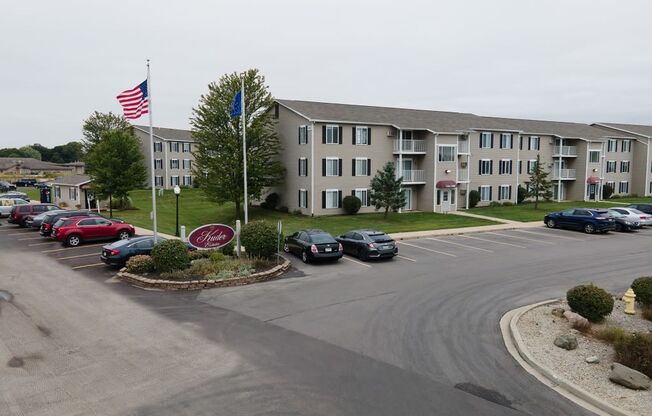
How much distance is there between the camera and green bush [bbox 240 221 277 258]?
20812 mm

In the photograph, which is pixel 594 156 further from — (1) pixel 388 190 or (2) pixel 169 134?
(2) pixel 169 134

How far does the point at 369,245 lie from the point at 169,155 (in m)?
61.7

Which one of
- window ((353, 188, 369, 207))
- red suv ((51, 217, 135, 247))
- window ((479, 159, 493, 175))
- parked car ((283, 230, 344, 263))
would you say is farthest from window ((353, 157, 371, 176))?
red suv ((51, 217, 135, 247))

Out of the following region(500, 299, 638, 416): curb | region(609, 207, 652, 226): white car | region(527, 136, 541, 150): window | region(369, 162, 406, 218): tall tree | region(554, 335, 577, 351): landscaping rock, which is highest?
region(527, 136, 541, 150): window

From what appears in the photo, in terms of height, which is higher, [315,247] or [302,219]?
[315,247]

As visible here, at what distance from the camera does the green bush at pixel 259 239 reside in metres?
20.8

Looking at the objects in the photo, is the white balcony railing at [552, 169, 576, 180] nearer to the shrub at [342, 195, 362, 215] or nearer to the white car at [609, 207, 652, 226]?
the white car at [609, 207, 652, 226]

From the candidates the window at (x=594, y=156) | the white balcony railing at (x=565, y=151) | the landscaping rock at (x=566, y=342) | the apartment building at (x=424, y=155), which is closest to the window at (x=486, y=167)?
the apartment building at (x=424, y=155)

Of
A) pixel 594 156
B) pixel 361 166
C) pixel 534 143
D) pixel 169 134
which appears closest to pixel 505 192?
pixel 534 143

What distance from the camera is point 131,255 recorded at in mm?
20547

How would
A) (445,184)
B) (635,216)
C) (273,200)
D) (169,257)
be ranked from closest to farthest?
(169,257)
(635,216)
(445,184)
(273,200)

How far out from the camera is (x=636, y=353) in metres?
9.43

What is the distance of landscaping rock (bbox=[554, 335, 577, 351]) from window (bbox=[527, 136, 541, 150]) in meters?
46.2

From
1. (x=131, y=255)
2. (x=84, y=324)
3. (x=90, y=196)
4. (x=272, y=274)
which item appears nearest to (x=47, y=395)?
(x=84, y=324)
